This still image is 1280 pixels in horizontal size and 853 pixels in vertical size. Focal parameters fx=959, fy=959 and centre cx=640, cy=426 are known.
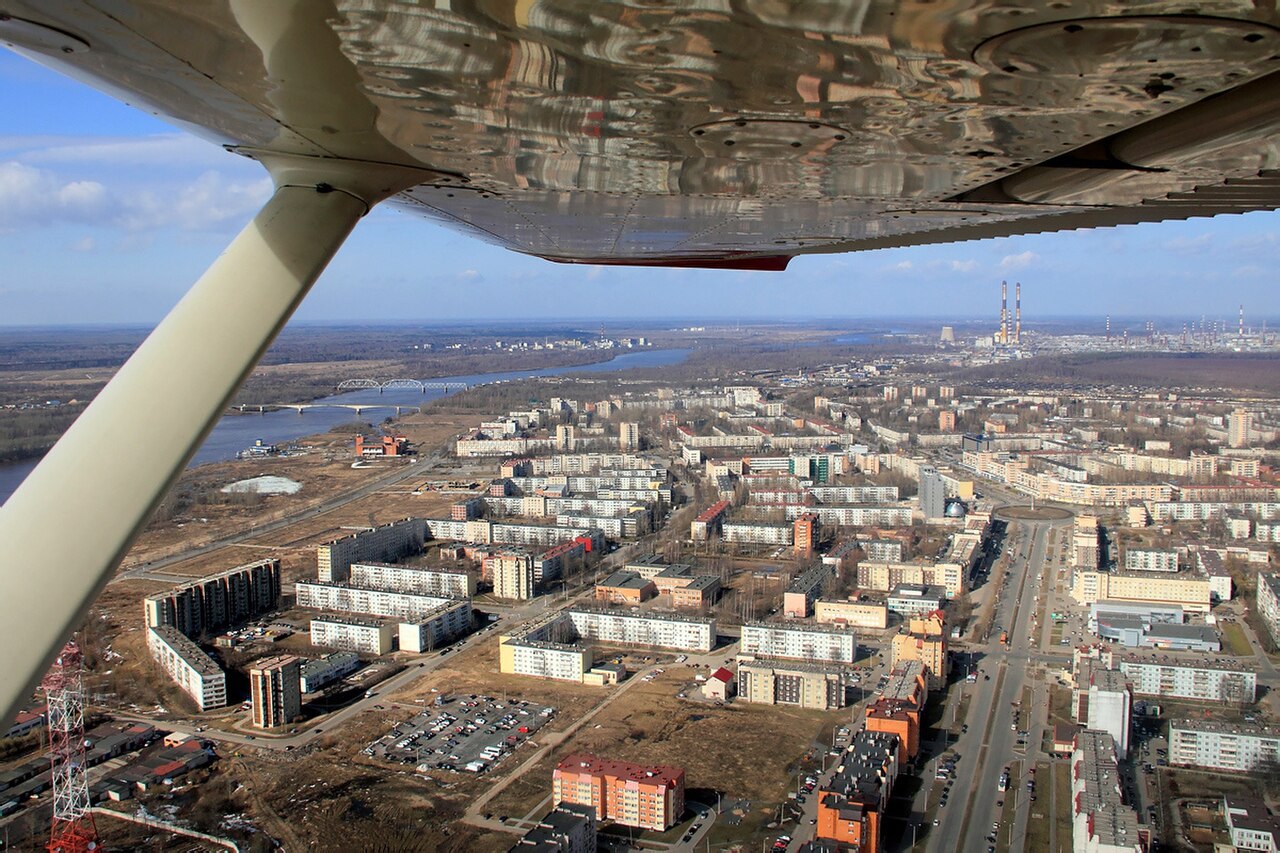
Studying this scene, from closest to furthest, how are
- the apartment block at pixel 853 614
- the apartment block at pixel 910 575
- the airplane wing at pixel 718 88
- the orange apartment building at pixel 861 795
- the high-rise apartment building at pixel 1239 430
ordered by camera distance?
the airplane wing at pixel 718 88 < the orange apartment building at pixel 861 795 < the apartment block at pixel 853 614 < the apartment block at pixel 910 575 < the high-rise apartment building at pixel 1239 430

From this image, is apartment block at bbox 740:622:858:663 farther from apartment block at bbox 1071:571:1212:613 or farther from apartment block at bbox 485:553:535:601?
apartment block at bbox 1071:571:1212:613

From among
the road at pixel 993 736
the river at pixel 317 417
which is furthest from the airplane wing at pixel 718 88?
the river at pixel 317 417

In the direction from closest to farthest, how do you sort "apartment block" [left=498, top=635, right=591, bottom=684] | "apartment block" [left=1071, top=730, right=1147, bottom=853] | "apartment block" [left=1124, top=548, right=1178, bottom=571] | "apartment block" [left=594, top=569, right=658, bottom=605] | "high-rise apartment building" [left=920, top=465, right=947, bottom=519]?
"apartment block" [left=1071, top=730, right=1147, bottom=853], "apartment block" [left=498, top=635, right=591, bottom=684], "apartment block" [left=594, top=569, right=658, bottom=605], "apartment block" [left=1124, top=548, right=1178, bottom=571], "high-rise apartment building" [left=920, top=465, right=947, bottom=519]

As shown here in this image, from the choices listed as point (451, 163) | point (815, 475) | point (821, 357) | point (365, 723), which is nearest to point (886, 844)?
point (365, 723)

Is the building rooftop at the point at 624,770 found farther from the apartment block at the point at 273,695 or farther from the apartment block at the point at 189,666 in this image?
the apartment block at the point at 189,666

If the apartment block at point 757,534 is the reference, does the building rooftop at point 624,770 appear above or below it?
above

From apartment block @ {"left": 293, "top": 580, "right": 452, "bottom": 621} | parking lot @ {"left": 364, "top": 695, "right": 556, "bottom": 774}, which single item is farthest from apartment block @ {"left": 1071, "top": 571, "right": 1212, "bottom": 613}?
apartment block @ {"left": 293, "top": 580, "right": 452, "bottom": 621}

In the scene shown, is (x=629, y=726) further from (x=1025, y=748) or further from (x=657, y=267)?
(x=657, y=267)
